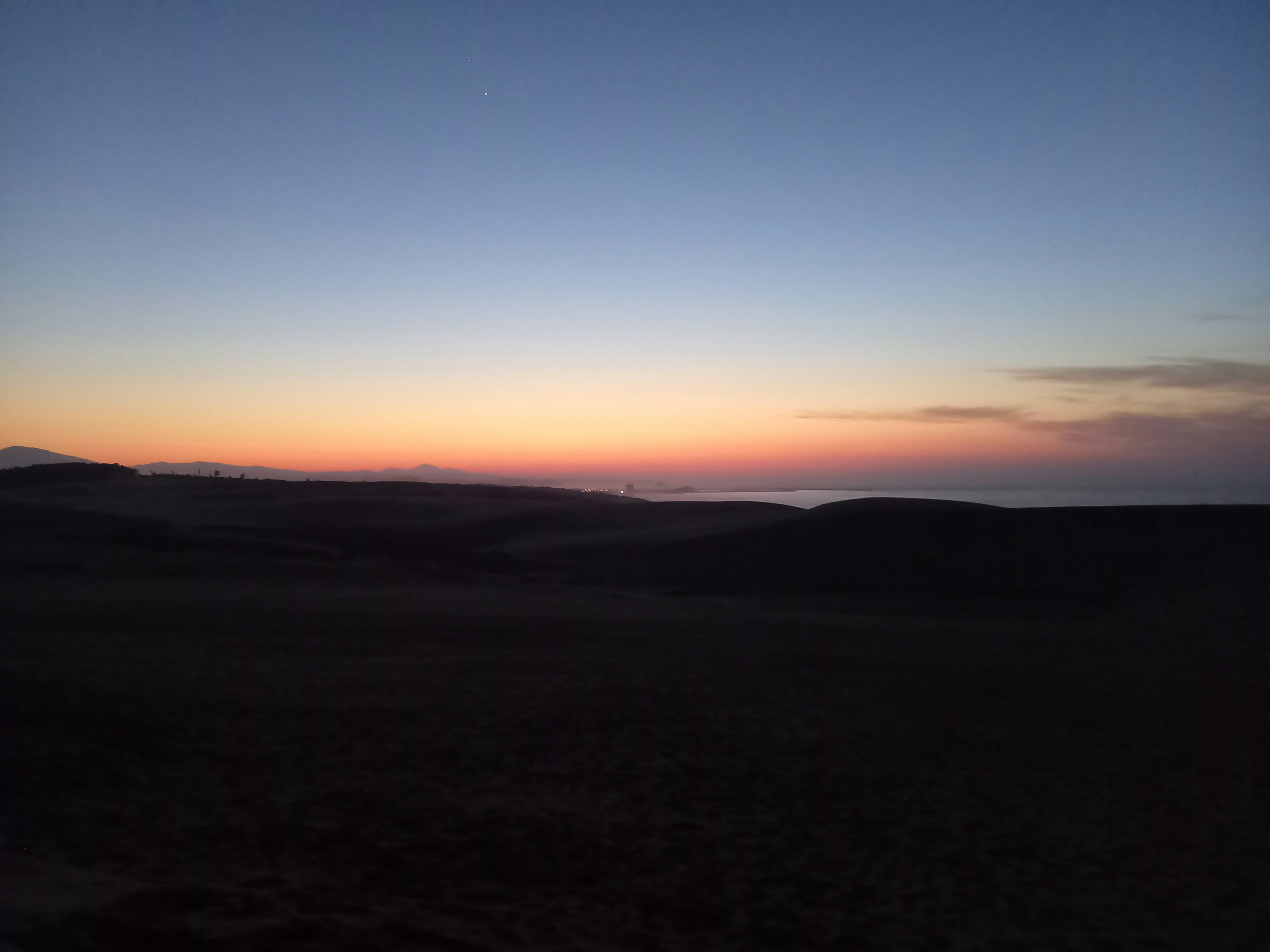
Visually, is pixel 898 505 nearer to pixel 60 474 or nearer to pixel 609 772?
pixel 609 772

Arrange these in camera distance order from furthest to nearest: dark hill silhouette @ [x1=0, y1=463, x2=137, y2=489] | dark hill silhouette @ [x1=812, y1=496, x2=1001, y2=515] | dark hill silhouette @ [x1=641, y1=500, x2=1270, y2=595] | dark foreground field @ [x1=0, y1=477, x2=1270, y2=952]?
1. dark hill silhouette @ [x1=0, y1=463, x2=137, y2=489]
2. dark hill silhouette @ [x1=812, y1=496, x2=1001, y2=515]
3. dark hill silhouette @ [x1=641, y1=500, x2=1270, y2=595]
4. dark foreground field @ [x1=0, y1=477, x2=1270, y2=952]

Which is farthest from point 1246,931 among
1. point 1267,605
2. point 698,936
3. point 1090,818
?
point 1267,605

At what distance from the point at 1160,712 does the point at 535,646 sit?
242 inches

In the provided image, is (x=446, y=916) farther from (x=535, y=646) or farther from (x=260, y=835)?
(x=535, y=646)

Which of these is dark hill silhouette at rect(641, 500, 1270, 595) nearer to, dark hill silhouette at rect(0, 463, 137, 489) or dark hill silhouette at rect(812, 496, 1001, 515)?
dark hill silhouette at rect(812, 496, 1001, 515)

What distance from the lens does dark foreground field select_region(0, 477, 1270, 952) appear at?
393 cm

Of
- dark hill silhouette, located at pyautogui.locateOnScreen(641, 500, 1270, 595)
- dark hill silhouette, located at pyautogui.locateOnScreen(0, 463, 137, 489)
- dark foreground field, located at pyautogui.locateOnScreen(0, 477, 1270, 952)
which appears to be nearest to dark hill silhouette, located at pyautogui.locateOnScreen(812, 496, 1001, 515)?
dark hill silhouette, located at pyautogui.locateOnScreen(641, 500, 1270, 595)

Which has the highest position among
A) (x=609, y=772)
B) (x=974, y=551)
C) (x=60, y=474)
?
(x=60, y=474)

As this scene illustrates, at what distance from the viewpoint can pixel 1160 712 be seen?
797cm

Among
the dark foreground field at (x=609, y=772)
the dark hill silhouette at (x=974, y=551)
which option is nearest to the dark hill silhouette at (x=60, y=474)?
the dark foreground field at (x=609, y=772)

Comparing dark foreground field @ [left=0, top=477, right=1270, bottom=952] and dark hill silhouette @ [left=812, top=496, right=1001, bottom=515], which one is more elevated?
dark hill silhouette @ [left=812, top=496, right=1001, bottom=515]

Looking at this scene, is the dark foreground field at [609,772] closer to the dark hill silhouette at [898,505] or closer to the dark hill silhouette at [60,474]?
the dark hill silhouette at [898,505]

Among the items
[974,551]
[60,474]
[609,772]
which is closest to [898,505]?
[974,551]

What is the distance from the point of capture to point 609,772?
5.97m
